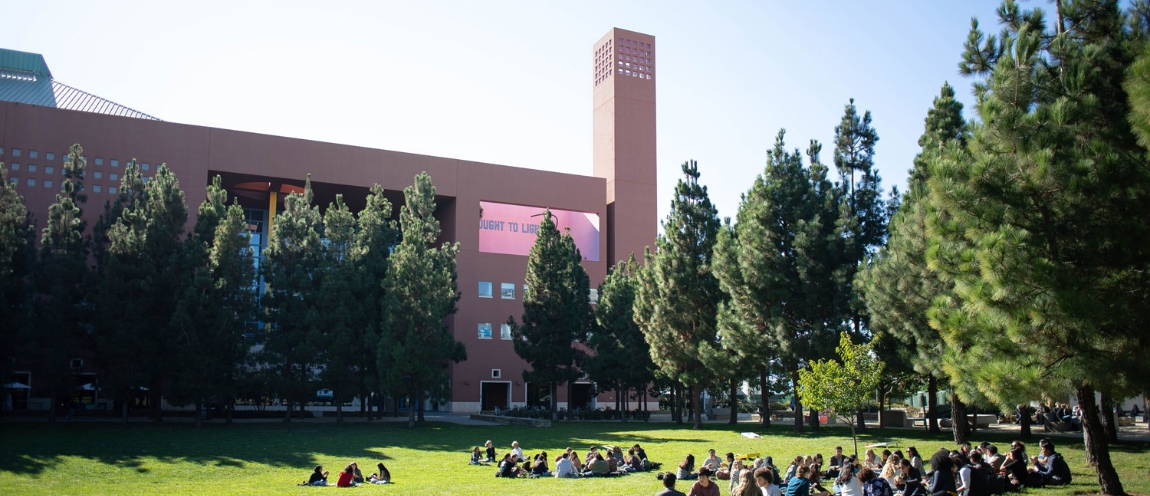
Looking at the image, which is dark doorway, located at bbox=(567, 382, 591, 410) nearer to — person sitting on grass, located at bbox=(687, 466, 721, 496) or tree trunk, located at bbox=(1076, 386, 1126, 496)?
tree trunk, located at bbox=(1076, 386, 1126, 496)

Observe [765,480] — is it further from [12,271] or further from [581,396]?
[581,396]

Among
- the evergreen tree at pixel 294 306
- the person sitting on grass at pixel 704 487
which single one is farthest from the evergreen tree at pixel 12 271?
the person sitting on grass at pixel 704 487

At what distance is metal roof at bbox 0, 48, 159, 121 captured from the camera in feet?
185

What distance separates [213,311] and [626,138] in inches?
1560

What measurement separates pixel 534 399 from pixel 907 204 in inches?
1685

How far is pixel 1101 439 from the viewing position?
44.7 feet

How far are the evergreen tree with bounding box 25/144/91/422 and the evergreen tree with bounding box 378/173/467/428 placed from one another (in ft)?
45.7

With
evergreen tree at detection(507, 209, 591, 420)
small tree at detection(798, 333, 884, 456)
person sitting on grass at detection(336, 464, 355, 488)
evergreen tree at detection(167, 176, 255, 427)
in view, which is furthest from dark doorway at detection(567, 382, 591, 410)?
person sitting on grass at detection(336, 464, 355, 488)

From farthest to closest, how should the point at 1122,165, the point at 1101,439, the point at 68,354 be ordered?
the point at 68,354
the point at 1101,439
the point at 1122,165

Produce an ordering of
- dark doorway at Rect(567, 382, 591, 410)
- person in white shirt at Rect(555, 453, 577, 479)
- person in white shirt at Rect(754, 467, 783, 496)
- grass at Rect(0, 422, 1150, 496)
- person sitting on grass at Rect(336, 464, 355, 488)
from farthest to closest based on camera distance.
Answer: dark doorway at Rect(567, 382, 591, 410), person in white shirt at Rect(555, 453, 577, 479), person sitting on grass at Rect(336, 464, 355, 488), grass at Rect(0, 422, 1150, 496), person in white shirt at Rect(754, 467, 783, 496)

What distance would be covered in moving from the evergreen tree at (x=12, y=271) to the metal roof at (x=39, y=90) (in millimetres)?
21140

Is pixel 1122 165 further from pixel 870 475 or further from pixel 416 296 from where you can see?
pixel 416 296

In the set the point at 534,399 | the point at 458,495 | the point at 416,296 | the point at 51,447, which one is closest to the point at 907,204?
the point at 458,495

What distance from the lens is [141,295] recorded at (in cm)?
3634
